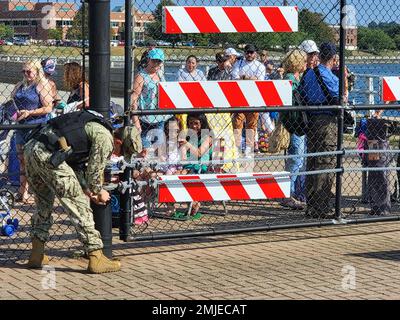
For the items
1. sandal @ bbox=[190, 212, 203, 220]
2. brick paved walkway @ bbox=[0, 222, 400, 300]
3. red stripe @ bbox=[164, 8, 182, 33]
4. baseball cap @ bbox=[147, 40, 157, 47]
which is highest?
red stripe @ bbox=[164, 8, 182, 33]

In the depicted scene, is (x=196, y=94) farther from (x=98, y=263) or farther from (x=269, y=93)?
(x=98, y=263)

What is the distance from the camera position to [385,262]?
953 centimetres

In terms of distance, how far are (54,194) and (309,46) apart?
4359mm

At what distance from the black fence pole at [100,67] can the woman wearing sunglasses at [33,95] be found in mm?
2559

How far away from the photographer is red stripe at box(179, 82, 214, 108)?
993 centimetres

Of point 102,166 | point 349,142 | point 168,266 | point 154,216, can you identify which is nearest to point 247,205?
point 154,216

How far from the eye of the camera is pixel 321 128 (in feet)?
37.4

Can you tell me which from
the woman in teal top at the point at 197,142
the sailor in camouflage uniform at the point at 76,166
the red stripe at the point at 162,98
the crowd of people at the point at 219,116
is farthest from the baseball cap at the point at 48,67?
the sailor in camouflage uniform at the point at 76,166

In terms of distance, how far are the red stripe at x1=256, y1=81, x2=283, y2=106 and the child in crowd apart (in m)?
1.51

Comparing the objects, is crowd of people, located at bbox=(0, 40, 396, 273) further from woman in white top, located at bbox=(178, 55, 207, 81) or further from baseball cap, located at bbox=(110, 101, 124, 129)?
baseball cap, located at bbox=(110, 101, 124, 129)

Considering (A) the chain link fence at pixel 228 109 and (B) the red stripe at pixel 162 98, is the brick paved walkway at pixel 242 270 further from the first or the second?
(B) the red stripe at pixel 162 98

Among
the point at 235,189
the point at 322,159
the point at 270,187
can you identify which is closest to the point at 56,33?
the point at 235,189

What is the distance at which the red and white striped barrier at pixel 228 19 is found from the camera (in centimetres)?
984

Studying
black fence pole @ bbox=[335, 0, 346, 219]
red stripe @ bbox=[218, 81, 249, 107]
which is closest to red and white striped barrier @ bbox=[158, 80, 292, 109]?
red stripe @ bbox=[218, 81, 249, 107]
